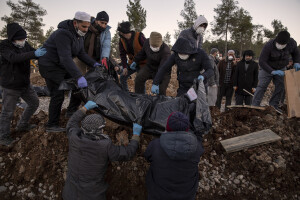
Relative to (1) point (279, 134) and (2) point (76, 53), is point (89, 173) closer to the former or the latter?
(2) point (76, 53)

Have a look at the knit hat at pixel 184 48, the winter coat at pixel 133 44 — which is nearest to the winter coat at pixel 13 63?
the winter coat at pixel 133 44

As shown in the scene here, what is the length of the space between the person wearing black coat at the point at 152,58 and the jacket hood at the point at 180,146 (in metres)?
1.97

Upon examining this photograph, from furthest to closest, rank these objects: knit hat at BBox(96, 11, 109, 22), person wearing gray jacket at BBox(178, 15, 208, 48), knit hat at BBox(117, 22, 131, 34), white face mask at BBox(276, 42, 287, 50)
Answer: white face mask at BBox(276, 42, 287, 50) < knit hat at BBox(117, 22, 131, 34) < person wearing gray jacket at BBox(178, 15, 208, 48) < knit hat at BBox(96, 11, 109, 22)

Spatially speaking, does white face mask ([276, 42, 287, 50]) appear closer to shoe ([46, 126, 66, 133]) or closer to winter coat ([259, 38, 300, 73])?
winter coat ([259, 38, 300, 73])

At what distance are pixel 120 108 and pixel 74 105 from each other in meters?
1.17

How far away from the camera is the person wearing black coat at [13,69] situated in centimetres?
243

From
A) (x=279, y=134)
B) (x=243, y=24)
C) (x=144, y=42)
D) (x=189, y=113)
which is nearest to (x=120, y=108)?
(x=189, y=113)

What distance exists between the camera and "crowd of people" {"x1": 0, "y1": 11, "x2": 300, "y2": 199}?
64.6 inches

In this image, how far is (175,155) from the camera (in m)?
1.52

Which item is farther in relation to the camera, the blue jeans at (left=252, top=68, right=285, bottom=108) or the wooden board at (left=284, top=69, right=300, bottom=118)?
the blue jeans at (left=252, top=68, right=285, bottom=108)

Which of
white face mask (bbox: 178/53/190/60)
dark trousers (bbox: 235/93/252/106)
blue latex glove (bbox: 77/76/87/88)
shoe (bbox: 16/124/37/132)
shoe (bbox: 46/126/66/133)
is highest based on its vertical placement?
white face mask (bbox: 178/53/190/60)

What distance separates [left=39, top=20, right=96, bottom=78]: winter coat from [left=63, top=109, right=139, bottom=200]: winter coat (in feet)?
3.39

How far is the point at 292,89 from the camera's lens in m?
3.66

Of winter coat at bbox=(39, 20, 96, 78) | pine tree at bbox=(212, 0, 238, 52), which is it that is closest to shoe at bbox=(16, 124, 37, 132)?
winter coat at bbox=(39, 20, 96, 78)
